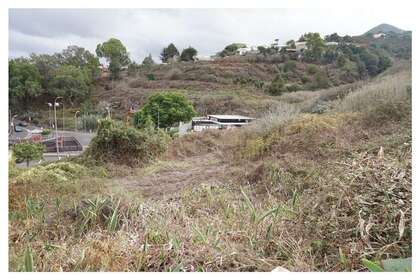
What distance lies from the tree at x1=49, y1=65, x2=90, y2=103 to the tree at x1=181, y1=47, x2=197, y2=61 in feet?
2.39

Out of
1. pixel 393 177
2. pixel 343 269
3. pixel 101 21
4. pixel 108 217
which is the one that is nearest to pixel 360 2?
pixel 393 177

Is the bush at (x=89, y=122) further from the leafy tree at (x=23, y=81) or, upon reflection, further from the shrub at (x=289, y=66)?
the shrub at (x=289, y=66)

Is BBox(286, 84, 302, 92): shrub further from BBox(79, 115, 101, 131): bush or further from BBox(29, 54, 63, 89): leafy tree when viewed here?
BBox(29, 54, 63, 89): leafy tree

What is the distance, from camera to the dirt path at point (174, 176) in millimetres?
2695

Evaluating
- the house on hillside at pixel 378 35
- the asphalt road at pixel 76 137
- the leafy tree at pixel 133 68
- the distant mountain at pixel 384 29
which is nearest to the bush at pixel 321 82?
the house on hillside at pixel 378 35

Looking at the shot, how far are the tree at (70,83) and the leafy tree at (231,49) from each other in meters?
1.02

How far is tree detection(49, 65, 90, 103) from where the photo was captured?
2.42 meters

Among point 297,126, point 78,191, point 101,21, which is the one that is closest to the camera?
point 101,21

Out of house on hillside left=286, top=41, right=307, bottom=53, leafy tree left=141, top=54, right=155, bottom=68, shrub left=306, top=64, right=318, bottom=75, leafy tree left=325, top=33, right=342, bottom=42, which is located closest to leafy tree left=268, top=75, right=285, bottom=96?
shrub left=306, top=64, right=318, bottom=75

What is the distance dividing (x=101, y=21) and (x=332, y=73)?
220 centimetres

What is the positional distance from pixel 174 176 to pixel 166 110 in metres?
0.60

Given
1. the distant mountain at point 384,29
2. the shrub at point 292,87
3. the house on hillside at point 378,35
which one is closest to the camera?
the distant mountain at point 384,29

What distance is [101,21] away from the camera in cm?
218
